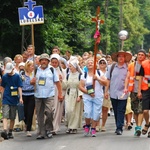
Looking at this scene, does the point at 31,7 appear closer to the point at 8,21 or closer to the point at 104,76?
the point at 104,76

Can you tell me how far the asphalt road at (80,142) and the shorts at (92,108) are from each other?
48 cm

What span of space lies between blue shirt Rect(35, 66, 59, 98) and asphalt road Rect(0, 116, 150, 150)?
102 cm

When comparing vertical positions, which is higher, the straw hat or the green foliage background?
the green foliage background

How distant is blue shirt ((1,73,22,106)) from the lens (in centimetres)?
1440

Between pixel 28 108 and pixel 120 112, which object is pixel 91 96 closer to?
pixel 120 112

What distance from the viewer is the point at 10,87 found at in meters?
14.4

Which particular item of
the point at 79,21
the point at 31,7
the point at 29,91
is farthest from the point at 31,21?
the point at 79,21

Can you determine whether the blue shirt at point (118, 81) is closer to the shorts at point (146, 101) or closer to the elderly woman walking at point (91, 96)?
the elderly woman walking at point (91, 96)

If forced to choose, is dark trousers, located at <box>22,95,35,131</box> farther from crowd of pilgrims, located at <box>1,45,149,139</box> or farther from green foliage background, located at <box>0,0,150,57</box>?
green foliage background, located at <box>0,0,150,57</box>

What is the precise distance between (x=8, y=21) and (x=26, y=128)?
35.5 feet

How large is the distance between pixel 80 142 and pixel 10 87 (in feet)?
7.22

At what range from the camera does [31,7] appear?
50.3 ft

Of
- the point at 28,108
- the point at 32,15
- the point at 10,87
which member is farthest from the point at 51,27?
the point at 10,87

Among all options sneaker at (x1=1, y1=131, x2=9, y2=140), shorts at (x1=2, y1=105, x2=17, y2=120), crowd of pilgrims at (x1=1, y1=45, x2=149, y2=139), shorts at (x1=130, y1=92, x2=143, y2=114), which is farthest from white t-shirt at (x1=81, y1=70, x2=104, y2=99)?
sneaker at (x1=1, y1=131, x2=9, y2=140)
